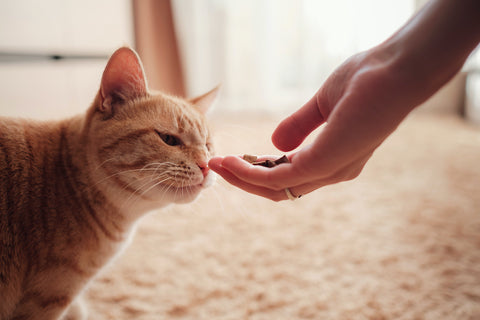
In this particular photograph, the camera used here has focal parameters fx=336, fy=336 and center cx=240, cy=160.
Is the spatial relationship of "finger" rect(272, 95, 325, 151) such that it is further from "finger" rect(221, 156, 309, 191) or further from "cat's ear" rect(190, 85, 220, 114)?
"cat's ear" rect(190, 85, 220, 114)

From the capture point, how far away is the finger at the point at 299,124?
0.86 metres

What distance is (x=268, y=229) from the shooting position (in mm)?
1351

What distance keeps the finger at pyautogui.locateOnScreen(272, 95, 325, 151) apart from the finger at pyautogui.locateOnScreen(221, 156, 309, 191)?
195 millimetres

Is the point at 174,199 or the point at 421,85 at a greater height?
the point at 421,85

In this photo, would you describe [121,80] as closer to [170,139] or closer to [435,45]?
[170,139]

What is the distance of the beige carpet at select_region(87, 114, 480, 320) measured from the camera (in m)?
0.91

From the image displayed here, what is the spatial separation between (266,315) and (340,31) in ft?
11.2

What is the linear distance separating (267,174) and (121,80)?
1.55 ft

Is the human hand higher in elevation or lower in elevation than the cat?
higher

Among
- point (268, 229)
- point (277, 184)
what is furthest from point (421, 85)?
point (268, 229)

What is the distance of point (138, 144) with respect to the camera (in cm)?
83

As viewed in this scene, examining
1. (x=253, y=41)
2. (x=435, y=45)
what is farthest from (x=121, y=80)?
(x=253, y=41)

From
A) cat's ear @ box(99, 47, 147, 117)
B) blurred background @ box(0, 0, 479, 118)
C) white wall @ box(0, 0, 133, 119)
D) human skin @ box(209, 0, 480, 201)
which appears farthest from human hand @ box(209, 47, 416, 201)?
blurred background @ box(0, 0, 479, 118)

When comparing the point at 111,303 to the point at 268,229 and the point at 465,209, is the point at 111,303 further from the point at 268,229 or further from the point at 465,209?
the point at 465,209
